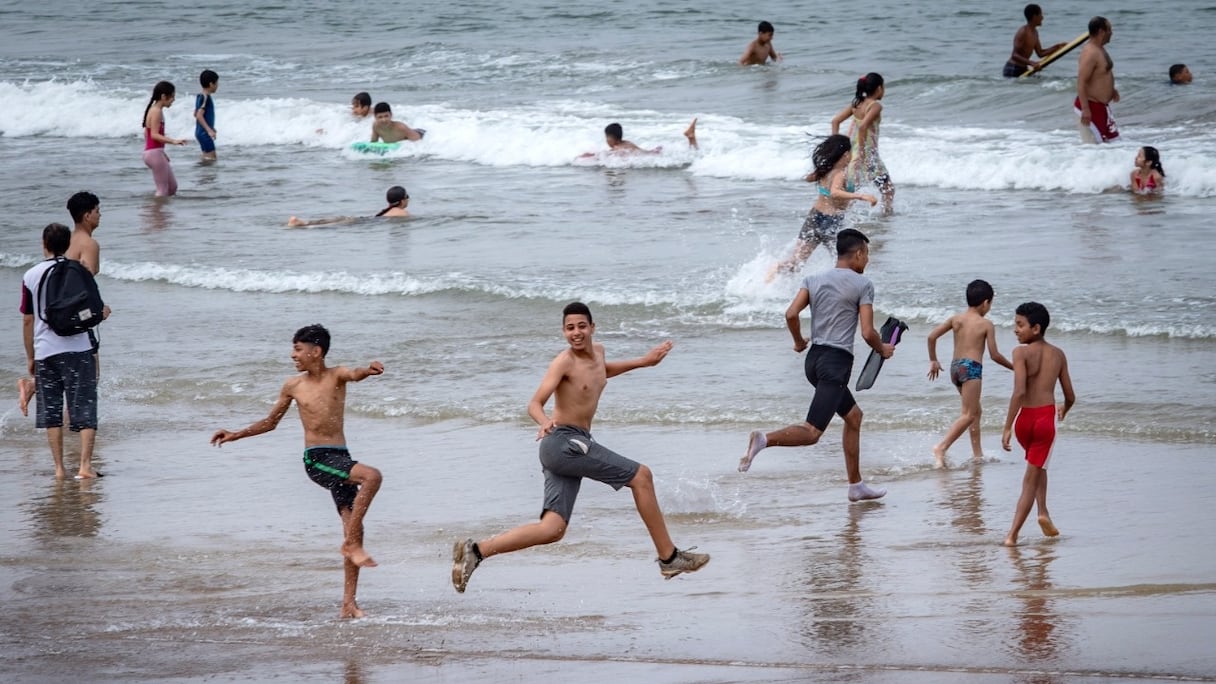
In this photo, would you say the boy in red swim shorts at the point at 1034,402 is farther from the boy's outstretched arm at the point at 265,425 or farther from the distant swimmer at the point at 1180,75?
the distant swimmer at the point at 1180,75

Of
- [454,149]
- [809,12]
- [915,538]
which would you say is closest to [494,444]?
[915,538]

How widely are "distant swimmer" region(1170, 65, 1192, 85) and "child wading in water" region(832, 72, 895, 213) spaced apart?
9387mm

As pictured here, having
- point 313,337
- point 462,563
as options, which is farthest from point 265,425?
point 462,563

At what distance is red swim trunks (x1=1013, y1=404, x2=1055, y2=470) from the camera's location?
736 cm

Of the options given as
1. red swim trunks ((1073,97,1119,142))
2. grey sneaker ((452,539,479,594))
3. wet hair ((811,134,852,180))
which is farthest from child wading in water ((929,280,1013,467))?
red swim trunks ((1073,97,1119,142))

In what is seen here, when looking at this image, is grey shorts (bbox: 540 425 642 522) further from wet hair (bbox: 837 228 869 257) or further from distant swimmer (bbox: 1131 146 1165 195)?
distant swimmer (bbox: 1131 146 1165 195)

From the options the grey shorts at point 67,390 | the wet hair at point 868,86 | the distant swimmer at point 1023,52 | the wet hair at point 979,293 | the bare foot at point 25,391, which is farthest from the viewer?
the distant swimmer at point 1023,52

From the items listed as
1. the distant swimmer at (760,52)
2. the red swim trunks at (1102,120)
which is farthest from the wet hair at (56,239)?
the distant swimmer at (760,52)

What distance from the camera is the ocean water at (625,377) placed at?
627 cm

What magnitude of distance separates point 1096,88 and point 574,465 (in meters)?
14.0

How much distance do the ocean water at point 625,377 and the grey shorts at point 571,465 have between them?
439 mm

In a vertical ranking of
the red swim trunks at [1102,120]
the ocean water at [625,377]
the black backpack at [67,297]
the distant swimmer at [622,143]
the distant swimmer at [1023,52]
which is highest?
the distant swimmer at [1023,52]

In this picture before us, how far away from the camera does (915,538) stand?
24.6 ft

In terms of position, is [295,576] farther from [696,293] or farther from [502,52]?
[502,52]
